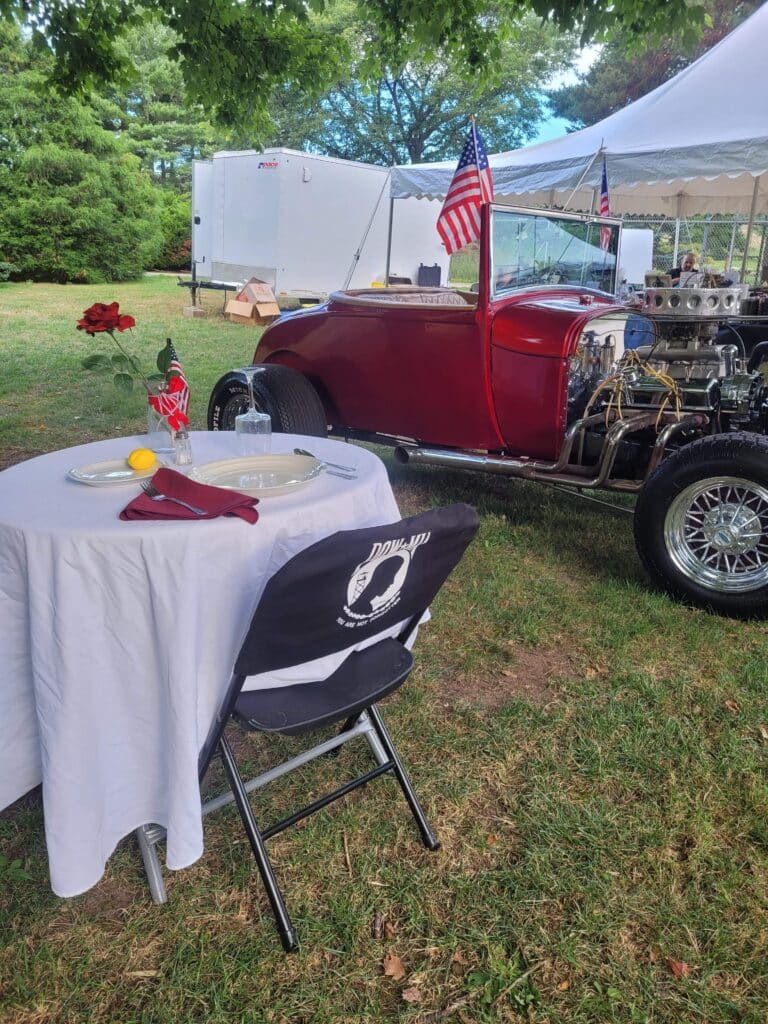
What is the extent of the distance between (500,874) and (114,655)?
116 cm

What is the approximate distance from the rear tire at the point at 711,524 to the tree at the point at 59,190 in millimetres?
19623

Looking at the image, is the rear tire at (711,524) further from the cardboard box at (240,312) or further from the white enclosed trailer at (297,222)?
the cardboard box at (240,312)

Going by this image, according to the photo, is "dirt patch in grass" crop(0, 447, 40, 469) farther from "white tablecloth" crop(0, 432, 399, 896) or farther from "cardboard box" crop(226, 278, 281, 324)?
"cardboard box" crop(226, 278, 281, 324)

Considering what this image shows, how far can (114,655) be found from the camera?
1.74 meters

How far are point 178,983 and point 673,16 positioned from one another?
16.7 feet

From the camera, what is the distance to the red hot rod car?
3.31 m

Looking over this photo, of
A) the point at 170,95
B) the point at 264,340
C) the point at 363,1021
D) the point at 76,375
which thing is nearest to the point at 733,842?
the point at 363,1021

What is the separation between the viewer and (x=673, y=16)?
431cm

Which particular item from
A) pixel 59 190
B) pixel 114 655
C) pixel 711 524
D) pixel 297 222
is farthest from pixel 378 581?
pixel 59 190

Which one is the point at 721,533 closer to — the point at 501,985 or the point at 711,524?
the point at 711,524

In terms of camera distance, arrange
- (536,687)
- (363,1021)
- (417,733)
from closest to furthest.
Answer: (363,1021) → (417,733) → (536,687)

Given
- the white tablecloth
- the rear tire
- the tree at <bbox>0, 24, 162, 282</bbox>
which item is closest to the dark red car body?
the rear tire

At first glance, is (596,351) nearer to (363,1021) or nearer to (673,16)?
(673,16)

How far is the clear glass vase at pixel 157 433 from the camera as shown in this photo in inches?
93.7
